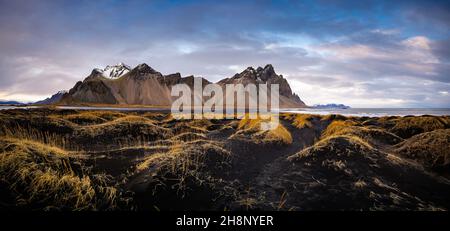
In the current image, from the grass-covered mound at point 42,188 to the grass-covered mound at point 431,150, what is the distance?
14457mm

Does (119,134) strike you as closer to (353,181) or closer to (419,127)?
(353,181)

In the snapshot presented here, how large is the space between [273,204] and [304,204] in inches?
37.8

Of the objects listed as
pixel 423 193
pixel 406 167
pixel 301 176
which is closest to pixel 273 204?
pixel 301 176

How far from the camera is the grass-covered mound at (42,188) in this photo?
5.61m

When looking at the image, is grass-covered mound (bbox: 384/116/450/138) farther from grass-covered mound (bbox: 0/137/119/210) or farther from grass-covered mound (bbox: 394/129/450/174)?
grass-covered mound (bbox: 0/137/119/210)

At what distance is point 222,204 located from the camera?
673 cm

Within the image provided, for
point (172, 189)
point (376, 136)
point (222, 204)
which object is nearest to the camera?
point (222, 204)

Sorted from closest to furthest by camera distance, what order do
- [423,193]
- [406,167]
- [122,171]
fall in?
[423,193], [122,171], [406,167]

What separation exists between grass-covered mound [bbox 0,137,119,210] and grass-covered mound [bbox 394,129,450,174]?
14.5 meters

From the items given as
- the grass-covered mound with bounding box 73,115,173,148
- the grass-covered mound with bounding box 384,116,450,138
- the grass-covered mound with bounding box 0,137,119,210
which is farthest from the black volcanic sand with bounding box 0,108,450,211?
the grass-covered mound with bounding box 384,116,450,138

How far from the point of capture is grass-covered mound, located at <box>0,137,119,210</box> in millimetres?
5605

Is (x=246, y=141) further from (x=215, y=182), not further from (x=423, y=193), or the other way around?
(x=423, y=193)

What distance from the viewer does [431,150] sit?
12.3 meters

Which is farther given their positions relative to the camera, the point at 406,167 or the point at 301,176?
the point at 406,167
